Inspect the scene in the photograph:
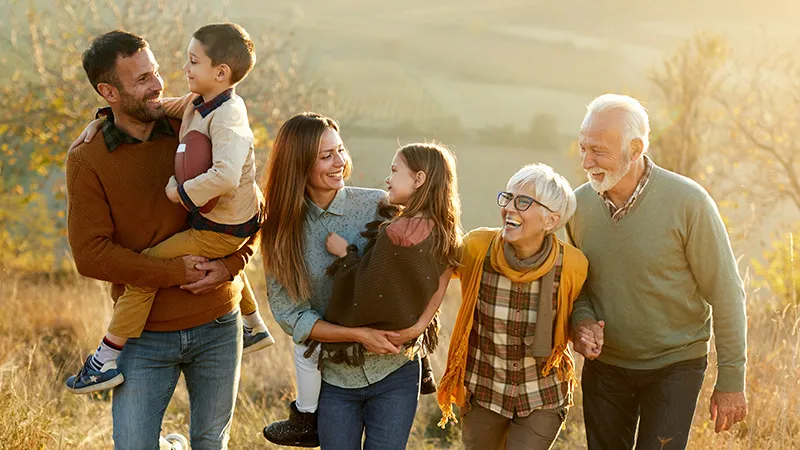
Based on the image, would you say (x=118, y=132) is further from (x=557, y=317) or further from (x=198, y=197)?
(x=557, y=317)

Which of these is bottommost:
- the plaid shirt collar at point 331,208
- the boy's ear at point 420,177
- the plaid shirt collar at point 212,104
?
the plaid shirt collar at point 331,208

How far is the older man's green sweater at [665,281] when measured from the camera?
329 cm

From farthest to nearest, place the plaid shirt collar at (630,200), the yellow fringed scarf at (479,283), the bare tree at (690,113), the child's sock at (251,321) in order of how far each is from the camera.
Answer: the bare tree at (690,113), the child's sock at (251,321), the plaid shirt collar at (630,200), the yellow fringed scarf at (479,283)

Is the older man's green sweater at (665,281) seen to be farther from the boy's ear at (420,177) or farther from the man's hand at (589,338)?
the boy's ear at (420,177)

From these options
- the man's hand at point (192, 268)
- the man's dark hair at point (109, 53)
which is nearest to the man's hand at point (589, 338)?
the man's hand at point (192, 268)

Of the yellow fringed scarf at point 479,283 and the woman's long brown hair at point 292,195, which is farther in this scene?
the yellow fringed scarf at point 479,283

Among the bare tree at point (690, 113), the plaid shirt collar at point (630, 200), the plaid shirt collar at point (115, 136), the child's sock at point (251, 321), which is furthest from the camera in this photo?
the bare tree at point (690, 113)

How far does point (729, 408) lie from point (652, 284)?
0.60 m

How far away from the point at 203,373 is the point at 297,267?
2.10 ft

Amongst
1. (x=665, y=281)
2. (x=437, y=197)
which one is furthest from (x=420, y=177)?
(x=665, y=281)

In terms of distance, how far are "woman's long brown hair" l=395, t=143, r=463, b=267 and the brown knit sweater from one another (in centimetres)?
77

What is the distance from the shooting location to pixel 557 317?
3.33 metres

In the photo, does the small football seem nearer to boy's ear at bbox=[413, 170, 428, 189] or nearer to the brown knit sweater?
the brown knit sweater

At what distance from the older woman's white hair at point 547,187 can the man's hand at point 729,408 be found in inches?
39.0
